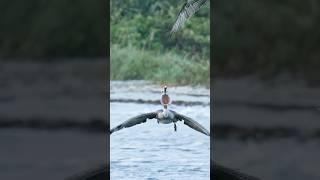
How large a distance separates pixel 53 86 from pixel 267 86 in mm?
1167

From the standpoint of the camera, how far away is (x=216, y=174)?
3297mm

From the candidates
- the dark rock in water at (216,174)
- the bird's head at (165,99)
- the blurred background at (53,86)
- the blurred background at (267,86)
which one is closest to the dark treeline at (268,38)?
the blurred background at (267,86)

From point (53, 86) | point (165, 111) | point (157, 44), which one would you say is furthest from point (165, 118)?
point (53, 86)

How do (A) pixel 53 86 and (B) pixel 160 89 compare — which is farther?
(B) pixel 160 89

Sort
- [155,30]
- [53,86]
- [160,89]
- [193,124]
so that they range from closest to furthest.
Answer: [53,86]
[193,124]
[160,89]
[155,30]

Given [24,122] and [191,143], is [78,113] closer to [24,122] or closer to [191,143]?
[24,122]

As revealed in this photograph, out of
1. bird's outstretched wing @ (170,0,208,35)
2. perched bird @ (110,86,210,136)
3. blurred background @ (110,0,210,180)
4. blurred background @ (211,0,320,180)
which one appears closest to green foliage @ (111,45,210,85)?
blurred background @ (110,0,210,180)

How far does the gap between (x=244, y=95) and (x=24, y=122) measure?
47.8 inches

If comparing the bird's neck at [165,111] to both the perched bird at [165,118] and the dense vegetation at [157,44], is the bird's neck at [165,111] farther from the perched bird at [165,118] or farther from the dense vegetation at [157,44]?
the dense vegetation at [157,44]

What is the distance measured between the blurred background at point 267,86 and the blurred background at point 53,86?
0.64 m

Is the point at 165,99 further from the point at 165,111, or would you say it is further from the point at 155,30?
the point at 155,30

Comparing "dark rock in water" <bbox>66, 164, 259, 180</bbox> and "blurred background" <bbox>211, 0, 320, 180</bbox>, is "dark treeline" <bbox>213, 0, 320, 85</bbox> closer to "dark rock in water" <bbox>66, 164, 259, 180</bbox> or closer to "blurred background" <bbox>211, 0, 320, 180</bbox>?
"blurred background" <bbox>211, 0, 320, 180</bbox>

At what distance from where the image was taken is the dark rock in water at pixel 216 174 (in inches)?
128

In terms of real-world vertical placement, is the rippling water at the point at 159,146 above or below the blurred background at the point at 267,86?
below
